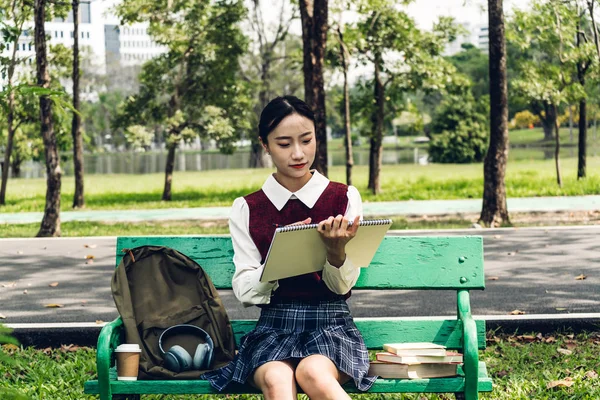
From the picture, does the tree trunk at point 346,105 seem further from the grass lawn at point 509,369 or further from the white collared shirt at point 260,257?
the white collared shirt at point 260,257

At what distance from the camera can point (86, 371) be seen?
5.50m

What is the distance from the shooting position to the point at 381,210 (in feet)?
60.2

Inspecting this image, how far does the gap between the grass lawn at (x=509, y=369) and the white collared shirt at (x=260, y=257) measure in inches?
55.2

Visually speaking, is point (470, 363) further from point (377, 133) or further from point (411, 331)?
point (377, 133)

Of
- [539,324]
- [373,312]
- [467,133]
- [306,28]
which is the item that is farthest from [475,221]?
[467,133]

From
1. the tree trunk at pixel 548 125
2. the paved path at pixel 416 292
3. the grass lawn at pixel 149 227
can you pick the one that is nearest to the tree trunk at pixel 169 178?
the grass lawn at pixel 149 227

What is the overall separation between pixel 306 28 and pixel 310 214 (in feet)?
31.8

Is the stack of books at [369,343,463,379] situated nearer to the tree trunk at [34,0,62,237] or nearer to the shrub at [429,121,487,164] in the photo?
the tree trunk at [34,0,62,237]

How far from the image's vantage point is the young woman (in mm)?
3625

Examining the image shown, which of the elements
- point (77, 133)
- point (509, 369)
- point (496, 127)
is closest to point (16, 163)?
point (77, 133)

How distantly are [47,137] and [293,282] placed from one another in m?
10.5

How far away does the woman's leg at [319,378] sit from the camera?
3400mm

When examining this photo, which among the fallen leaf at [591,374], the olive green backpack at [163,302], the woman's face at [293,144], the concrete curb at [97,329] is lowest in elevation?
the fallen leaf at [591,374]

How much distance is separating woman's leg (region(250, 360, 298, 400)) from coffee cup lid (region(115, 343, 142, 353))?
0.53 metres
